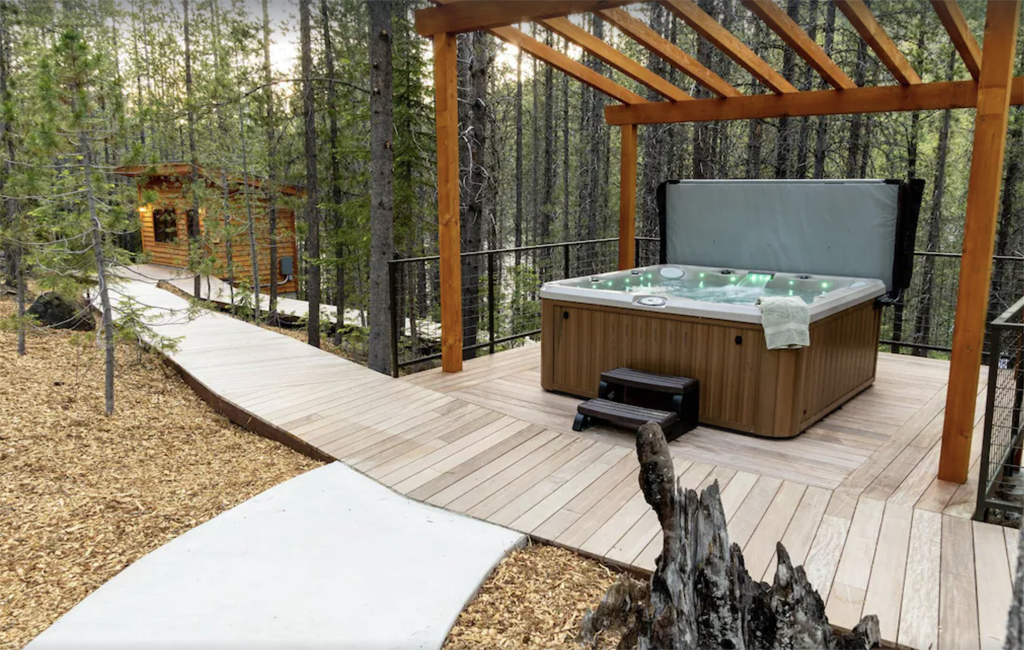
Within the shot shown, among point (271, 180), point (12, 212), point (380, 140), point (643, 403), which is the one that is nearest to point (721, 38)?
point (643, 403)

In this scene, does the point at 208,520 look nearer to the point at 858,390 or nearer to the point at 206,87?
the point at 858,390

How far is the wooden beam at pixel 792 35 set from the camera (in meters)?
3.33

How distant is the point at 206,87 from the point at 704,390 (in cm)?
1173

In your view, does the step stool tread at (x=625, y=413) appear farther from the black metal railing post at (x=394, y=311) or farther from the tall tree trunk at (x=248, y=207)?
the tall tree trunk at (x=248, y=207)

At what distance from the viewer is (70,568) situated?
2.52 metres

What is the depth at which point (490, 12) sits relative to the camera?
399 cm

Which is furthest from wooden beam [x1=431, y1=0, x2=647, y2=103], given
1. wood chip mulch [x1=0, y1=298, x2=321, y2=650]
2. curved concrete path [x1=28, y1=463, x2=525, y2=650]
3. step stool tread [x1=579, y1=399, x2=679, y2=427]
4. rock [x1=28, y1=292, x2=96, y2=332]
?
rock [x1=28, y1=292, x2=96, y2=332]

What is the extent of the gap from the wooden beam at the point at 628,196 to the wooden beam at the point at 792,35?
1779 mm

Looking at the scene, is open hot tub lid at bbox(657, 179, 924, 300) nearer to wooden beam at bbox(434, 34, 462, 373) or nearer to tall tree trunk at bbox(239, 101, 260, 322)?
wooden beam at bbox(434, 34, 462, 373)

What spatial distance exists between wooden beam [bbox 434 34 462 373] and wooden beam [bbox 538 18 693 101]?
71 cm

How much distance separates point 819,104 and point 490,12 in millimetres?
2611

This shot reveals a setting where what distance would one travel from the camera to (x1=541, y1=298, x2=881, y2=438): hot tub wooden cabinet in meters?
3.70

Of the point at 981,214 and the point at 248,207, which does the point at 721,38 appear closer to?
the point at 981,214

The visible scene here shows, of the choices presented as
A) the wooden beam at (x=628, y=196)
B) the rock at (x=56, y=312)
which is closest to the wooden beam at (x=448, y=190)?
the wooden beam at (x=628, y=196)
